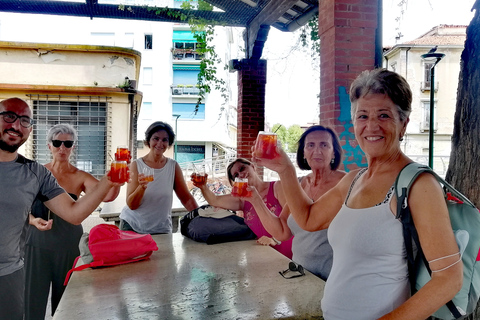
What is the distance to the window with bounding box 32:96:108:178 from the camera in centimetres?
922

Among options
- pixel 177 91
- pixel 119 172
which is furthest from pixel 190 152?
pixel 119 172

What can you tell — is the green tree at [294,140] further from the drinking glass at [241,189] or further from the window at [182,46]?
the window at [182,46]

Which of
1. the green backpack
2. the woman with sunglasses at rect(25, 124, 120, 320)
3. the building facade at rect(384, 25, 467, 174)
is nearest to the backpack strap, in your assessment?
the green backpack

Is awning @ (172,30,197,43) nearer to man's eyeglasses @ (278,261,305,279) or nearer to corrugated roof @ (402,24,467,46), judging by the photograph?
corrugated roof @ (402,24,467,46)

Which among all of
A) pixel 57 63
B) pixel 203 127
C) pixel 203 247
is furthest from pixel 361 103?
pixel 203 127

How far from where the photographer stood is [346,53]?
3779 millimetres

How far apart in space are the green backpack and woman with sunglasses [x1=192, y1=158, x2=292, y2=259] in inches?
68.0

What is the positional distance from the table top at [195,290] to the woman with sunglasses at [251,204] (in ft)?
1.12

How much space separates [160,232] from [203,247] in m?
0.91

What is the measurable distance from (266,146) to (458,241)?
2.92 ft

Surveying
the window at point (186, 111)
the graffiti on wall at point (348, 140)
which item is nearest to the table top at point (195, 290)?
the graffiti on wall at point (348, 140)

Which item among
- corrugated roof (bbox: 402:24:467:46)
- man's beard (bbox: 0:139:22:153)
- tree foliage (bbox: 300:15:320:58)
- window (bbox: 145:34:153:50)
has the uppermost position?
window (bbox: 145:34:153:50)

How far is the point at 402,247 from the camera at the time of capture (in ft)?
4.04

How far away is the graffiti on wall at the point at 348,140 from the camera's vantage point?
3781mm
